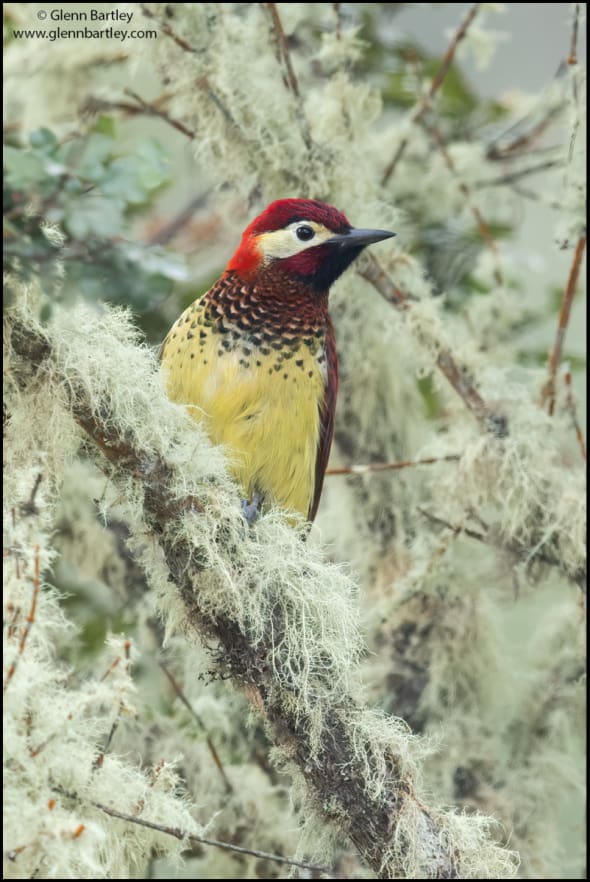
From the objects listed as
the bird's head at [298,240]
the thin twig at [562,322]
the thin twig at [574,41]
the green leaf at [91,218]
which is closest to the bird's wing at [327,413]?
the bird's head at [298,240]

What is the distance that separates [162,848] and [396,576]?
1603mm

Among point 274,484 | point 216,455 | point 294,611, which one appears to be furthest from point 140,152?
point 274,484

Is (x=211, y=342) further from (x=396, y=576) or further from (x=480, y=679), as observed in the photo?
(x=480, y=679)

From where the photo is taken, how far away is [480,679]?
3.44 m

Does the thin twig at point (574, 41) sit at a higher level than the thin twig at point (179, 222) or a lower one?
higher

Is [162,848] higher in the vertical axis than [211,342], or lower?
lower

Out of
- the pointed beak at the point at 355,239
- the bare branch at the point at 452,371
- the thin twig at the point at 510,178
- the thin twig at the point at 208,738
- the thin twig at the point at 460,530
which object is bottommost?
the thin twig at the point at 208,738

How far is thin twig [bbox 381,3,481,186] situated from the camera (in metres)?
3.58

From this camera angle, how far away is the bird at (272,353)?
2600 mm

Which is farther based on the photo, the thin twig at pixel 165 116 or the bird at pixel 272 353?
the thin twig at pixel 165 116

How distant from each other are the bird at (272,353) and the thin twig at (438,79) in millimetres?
987

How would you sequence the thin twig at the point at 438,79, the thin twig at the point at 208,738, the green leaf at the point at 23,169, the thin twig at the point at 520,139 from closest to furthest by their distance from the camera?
the green leaf at the point at 23,169 → the thin twig at the point at 208,738 → the thin twig at the point at 438,79 → the thin twig at the point at 520,139

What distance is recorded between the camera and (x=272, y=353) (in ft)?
8.72

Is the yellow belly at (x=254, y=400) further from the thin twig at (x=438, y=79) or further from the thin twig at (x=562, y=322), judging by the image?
the thin twig at (x=438, y=79)
